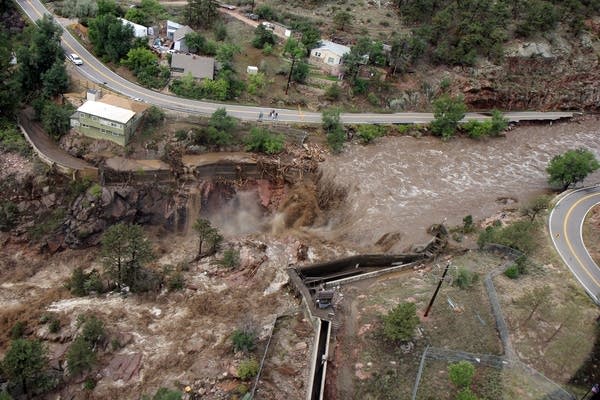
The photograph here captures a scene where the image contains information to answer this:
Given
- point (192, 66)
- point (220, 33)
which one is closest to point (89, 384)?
point (192, 66)

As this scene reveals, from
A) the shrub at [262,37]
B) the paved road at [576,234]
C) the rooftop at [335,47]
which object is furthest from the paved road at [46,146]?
the paved road at [576,234]

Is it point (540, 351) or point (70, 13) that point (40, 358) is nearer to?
point (540, 351)

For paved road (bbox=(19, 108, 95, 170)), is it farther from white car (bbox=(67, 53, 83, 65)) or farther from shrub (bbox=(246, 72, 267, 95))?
shrub (bbox=(246, 72, 267, 95))

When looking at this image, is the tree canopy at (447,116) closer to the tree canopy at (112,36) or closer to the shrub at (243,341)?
the tree canopy at (112,36)

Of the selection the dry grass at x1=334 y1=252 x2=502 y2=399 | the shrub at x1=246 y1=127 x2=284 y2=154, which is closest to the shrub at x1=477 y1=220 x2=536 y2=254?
the dry grass at x1=334 y1=252 x2=502 y2=399

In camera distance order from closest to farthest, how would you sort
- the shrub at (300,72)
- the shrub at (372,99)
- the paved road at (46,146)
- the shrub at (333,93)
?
the paved road at (46,146), the shrub at (300,72), the shrub at (333,93), the shrub at (372,99)

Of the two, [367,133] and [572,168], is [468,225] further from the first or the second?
[367,133]
